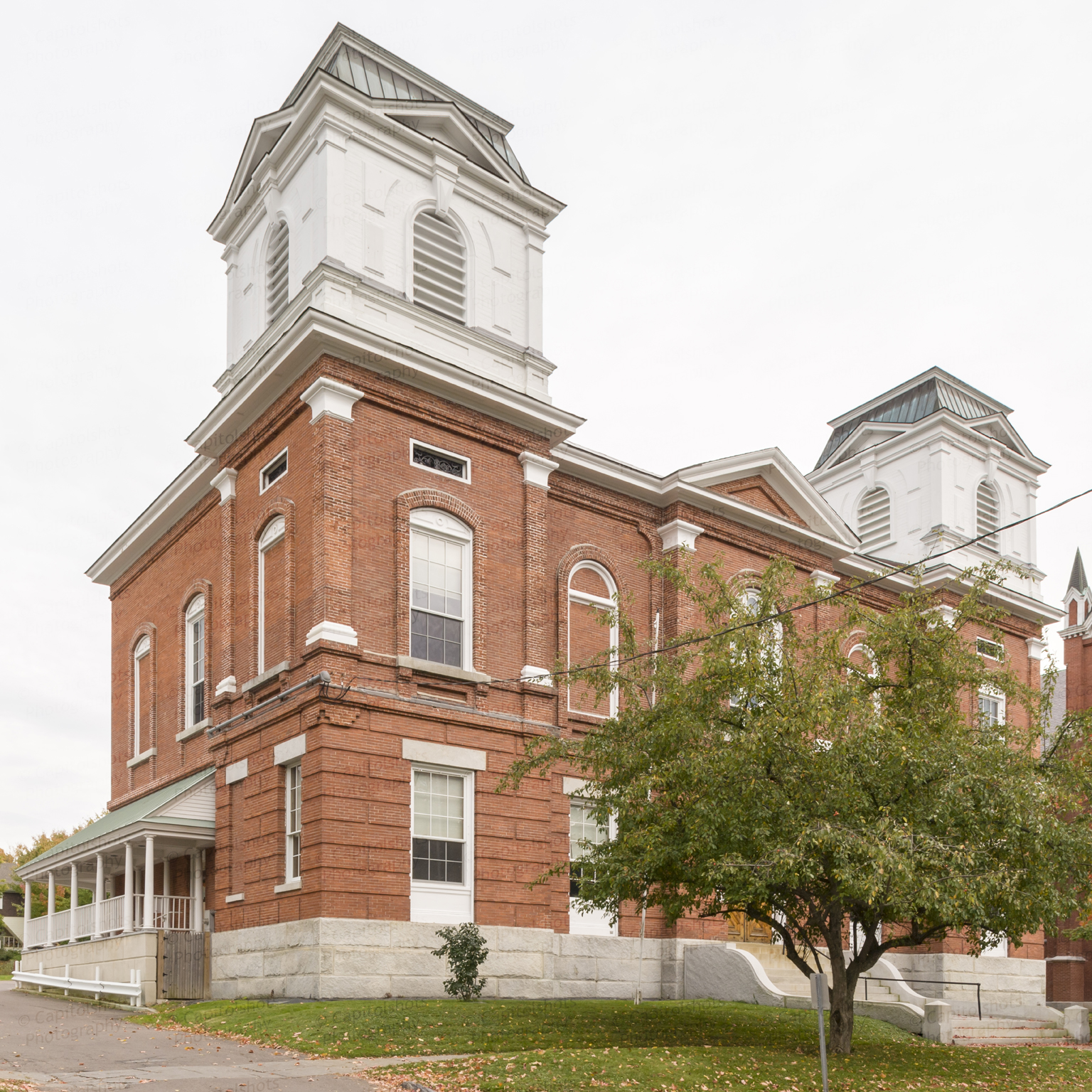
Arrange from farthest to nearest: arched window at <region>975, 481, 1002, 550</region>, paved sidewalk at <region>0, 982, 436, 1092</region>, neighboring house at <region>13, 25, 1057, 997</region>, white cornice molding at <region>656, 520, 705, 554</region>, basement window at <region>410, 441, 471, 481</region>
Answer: arched window at <region>975, 481, 1002, 550</region>
white cornice molding at <region>656, 520, 705, 554</region>
basement window at <region>410, 441, 471, 481</region>
neighboring house at <region>13, 25, 1057, 997</region>
paved sidewalk at <region>0, 982, 436, 1092</region>

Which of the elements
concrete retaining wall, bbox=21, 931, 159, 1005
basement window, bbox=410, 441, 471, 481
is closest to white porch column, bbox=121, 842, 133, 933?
concrete retaining wall, bbox=21, 931, 159, 1005

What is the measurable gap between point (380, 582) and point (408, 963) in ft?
21.7

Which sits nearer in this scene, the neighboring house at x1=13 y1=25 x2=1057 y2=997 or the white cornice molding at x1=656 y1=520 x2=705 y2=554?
the neighboring house at x1=13 y1=25 x2=1057 y2=997

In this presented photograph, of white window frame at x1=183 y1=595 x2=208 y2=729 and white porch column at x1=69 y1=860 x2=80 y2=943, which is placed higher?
white window frame at x1=183 y1=595 x2=208 y2=729

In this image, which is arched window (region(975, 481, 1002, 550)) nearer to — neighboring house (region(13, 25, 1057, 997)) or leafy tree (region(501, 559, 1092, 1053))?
neighboring house (region(13, 25, 1057, 997))

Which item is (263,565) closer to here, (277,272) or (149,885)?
(149,885)

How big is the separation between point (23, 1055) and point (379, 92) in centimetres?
1902

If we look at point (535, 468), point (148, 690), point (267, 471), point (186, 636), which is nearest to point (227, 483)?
point (267, 471)

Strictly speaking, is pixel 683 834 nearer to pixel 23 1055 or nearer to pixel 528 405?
pixel 23 1055

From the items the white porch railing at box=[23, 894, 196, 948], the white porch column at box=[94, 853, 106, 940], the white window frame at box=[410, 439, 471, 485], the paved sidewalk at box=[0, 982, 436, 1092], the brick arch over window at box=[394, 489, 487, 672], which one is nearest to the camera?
the paved sidewalk at box=[0, 982, 436, 1092]

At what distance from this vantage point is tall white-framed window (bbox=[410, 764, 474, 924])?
21.8 m

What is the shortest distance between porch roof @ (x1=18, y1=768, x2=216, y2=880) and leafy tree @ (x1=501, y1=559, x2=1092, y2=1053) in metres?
8.32

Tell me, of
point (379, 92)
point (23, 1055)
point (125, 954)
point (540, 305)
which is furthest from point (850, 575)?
point (23, 1055)

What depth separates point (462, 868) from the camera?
2256cm
